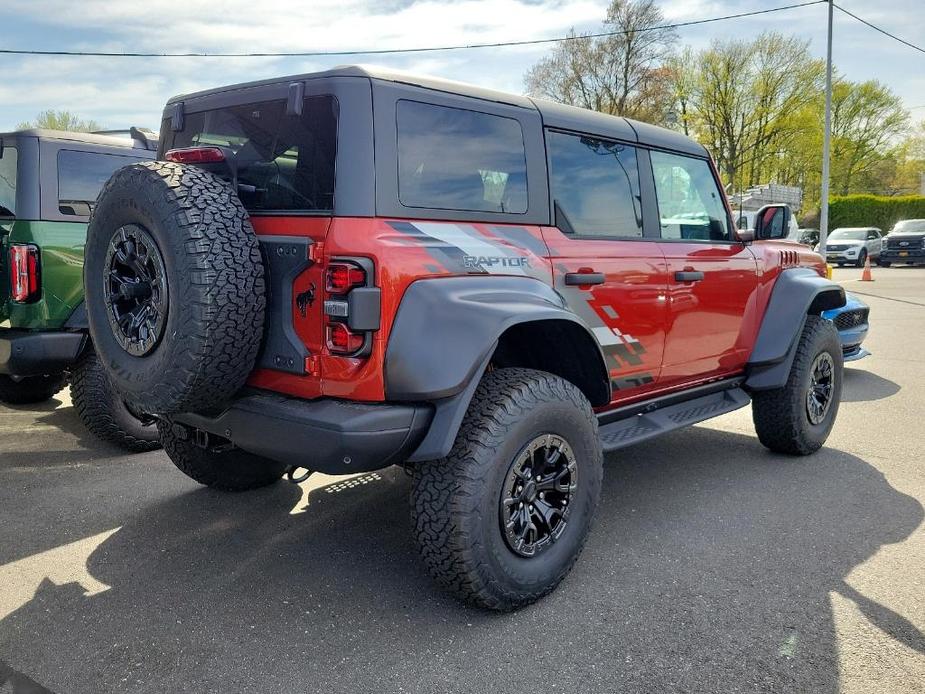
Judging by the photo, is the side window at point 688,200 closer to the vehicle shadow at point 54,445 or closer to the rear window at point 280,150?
the rear window at point 280,150

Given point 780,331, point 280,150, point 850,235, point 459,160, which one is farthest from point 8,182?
point 850,235

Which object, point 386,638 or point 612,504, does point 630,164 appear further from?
point 386,638

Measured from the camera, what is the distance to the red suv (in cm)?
252

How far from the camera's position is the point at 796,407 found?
457cm

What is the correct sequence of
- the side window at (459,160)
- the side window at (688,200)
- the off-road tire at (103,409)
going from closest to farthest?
the side window at (459,160), the side window at (688,200), the off-road tire at (103,409)

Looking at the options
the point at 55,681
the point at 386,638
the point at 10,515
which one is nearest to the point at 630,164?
the point at 386,638

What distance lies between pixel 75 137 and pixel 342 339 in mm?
3649

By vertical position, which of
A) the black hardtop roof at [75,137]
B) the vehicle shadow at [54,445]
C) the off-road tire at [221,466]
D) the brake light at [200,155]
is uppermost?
the black hardtop roof at [75,137]

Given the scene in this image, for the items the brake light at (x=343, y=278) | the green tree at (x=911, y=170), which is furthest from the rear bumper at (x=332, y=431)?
the green tree at (x=911, y=170)

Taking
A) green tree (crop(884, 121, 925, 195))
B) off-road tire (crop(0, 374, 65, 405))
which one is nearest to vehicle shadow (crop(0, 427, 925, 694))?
off-road tire (crop(0, 374, 65, 405))

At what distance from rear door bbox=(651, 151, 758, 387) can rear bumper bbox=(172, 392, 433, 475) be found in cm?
179

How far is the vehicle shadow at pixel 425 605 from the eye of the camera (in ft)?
8.04

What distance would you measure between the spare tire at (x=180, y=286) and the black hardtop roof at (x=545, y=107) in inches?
22.9

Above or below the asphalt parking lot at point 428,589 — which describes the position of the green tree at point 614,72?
above
